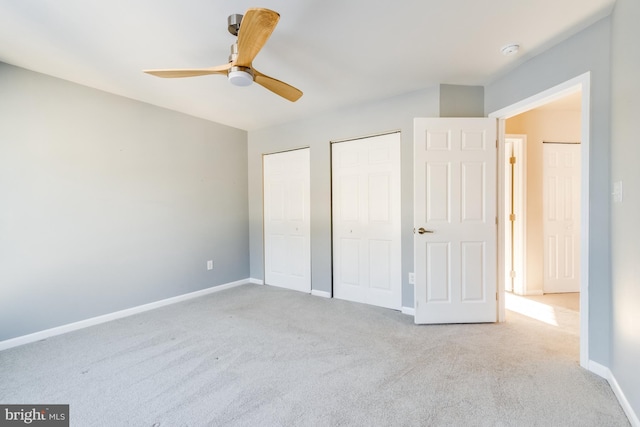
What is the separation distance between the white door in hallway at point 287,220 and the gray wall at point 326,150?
12 cm

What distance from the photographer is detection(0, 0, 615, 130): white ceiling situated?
5.84 feet

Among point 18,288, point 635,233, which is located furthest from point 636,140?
point 18,288

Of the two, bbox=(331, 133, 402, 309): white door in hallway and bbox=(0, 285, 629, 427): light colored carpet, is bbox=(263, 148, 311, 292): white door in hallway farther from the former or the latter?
bbox=(0, 285, 629, 427): light colored carpet

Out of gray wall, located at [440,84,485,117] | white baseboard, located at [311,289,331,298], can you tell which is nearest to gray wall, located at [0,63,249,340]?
white baseboard, located at [311,289,331,298]

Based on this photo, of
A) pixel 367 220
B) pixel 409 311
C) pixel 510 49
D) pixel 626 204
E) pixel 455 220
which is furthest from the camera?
pixel 367 220

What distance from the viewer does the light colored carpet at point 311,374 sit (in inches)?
63.5

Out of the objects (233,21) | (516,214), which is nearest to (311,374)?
(233,21)

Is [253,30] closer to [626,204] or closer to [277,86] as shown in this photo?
[277,86]

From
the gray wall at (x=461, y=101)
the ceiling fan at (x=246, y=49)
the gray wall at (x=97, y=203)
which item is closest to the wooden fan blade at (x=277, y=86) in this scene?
the ceiling fan at (x=246, y=49)

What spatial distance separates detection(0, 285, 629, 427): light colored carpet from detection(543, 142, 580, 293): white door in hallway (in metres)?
1.32

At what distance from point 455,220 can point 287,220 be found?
2.29 m

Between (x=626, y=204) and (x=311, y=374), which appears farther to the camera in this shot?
(x=311, y=374)

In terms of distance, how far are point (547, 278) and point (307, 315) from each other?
324 centimetres

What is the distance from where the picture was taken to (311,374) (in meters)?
2.00
